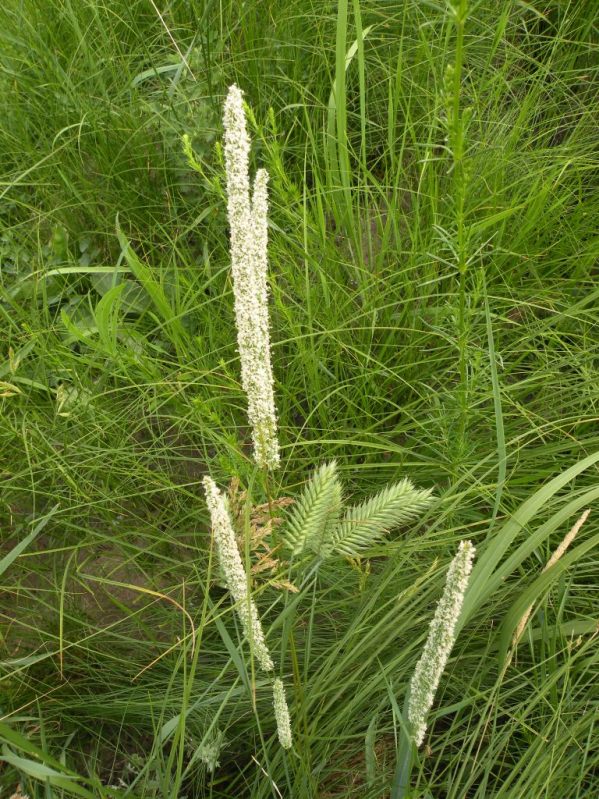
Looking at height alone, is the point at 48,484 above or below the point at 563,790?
above

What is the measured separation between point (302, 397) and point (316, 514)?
3.39ft

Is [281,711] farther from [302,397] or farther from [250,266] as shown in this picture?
[302,397]

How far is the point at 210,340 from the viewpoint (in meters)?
2.33

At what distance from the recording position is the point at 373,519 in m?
1.55

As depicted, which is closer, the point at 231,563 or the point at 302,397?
the point at 231,563

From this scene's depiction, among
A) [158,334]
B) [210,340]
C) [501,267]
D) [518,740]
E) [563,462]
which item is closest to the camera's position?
[518,740]

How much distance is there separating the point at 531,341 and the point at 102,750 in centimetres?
175

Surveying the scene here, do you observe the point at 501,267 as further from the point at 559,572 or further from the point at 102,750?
the point at 102,750

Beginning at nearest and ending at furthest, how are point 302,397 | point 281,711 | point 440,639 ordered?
point 440,639 → point 281,711 → point 302,397

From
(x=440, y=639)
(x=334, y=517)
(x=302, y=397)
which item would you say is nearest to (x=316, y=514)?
(x=334, y=517)

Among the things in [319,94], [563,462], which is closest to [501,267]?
[563,462]

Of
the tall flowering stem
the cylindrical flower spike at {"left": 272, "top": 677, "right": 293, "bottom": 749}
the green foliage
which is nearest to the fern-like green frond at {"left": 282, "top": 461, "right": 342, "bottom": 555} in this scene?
the green foliage

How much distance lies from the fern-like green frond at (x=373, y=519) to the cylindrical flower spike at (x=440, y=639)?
297 millimetres

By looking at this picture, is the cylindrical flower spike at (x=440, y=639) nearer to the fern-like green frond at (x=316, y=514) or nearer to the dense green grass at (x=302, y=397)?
the dense green grass at (x=302, y=397)
